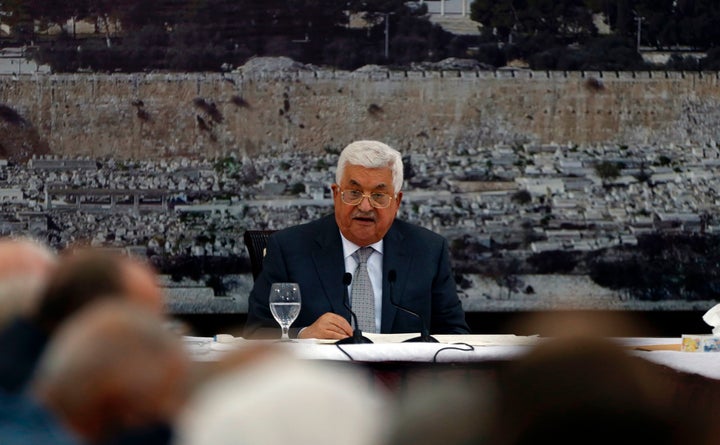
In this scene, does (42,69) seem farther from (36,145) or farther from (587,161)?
(587,161)

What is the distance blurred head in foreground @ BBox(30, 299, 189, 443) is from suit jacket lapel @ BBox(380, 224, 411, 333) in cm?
310

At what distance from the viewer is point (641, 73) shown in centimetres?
741

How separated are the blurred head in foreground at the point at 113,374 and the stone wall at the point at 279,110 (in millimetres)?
6098

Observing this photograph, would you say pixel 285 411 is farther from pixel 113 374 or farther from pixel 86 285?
pixel 86 285

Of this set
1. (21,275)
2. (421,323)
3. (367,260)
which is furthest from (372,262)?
(21,275)

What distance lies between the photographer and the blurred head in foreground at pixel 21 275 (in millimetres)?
1756

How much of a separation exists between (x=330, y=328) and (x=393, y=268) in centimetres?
57

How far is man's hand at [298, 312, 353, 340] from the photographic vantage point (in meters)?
3.88

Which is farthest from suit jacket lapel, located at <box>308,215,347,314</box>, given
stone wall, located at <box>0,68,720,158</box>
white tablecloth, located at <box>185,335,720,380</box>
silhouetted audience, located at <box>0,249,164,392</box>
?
stone wall, located at <box>0,68,720,158</box>

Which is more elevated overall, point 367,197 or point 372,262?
point 367,197

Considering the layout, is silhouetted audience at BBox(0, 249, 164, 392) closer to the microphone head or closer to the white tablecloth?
the white tablecloth

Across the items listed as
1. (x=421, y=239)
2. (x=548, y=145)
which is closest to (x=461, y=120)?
(x=548, y=145)

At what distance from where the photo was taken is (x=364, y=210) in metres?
4.36

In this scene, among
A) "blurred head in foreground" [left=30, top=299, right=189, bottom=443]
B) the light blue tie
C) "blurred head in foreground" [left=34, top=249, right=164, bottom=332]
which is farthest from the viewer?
the light blue tie
